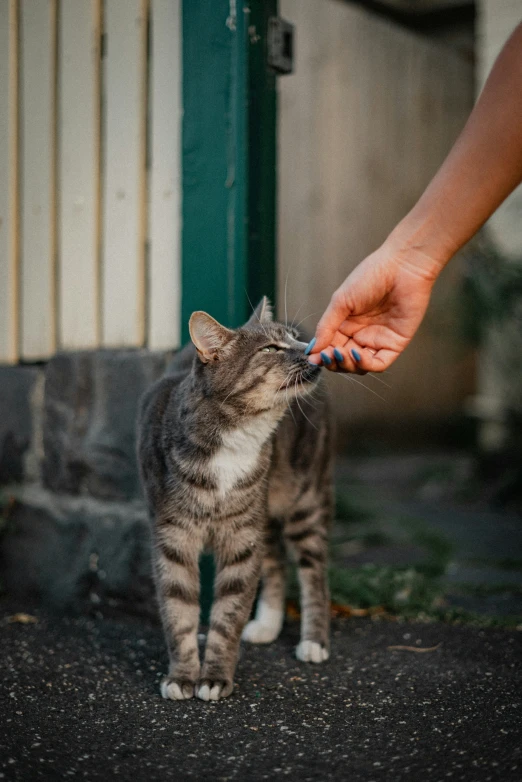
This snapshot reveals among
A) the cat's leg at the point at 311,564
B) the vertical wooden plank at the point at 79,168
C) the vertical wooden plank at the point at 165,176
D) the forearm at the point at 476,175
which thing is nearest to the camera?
the forearm at the point at 476,175

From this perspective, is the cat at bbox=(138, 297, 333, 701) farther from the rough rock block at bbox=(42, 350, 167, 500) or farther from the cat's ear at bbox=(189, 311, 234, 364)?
the rough rock block at bbox=(42, 350, 167, 500)

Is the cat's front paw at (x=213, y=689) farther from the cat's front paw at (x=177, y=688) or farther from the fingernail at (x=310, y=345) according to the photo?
the fingernail at (x=310, y=345)

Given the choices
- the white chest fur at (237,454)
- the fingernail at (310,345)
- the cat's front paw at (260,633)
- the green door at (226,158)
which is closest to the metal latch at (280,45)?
the green door at (226,158)

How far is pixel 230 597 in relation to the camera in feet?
7.86

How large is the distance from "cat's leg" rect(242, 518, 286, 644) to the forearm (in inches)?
50.2

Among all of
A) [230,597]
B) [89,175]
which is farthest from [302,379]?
Answer: [89,175]

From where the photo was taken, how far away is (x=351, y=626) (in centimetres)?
292

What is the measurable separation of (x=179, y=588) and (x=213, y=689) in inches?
12.3

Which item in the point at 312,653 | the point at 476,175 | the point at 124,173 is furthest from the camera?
the point at 124,173

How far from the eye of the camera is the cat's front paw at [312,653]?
2521mm

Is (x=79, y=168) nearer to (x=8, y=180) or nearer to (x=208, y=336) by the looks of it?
(x=8, y=180)

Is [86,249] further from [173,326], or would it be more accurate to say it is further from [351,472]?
[351,472]

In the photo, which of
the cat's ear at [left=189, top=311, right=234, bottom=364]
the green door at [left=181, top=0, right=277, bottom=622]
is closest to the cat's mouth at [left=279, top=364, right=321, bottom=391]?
the cat's ear at [left=189, top=311, right=234, bottom=364]

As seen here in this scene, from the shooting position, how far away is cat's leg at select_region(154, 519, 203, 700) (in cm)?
231
